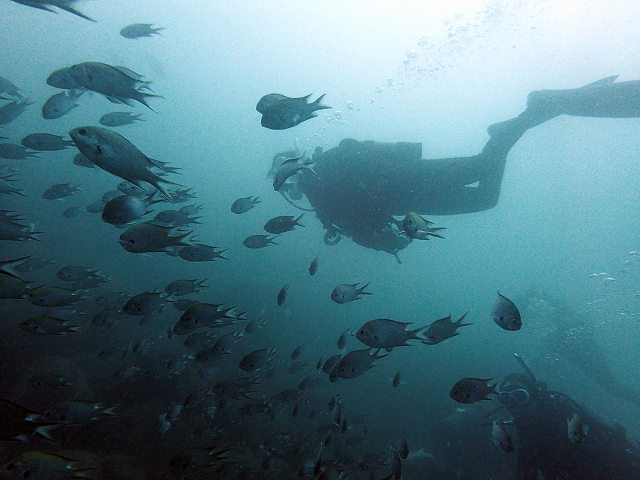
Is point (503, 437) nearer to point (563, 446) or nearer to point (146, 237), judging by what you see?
point (563, 446)

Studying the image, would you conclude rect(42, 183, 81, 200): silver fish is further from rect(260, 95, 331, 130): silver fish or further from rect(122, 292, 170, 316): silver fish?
rect(260, 95, 331, 130): silver fish

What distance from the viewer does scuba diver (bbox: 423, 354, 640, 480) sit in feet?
24.5

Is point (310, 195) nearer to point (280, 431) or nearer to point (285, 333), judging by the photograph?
point (280, 431)

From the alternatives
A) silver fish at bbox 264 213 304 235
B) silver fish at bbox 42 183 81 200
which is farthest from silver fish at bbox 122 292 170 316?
silver fish at bbox 42 183 81 200

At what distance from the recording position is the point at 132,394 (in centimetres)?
955

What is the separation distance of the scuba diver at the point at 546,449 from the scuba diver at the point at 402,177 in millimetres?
5689

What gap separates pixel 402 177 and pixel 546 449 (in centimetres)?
857

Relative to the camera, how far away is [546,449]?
26.0 feet

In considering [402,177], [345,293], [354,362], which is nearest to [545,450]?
[354,362]

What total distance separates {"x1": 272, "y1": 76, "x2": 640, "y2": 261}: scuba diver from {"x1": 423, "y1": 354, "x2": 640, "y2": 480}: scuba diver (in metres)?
5.69

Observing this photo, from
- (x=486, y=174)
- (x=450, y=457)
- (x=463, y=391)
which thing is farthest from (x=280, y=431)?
(x=486, y=174)

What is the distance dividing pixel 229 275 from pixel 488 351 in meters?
22.6

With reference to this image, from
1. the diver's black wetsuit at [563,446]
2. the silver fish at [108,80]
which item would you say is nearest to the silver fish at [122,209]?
the silver fish at [108,80]

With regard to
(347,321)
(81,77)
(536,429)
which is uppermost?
(81,77)
